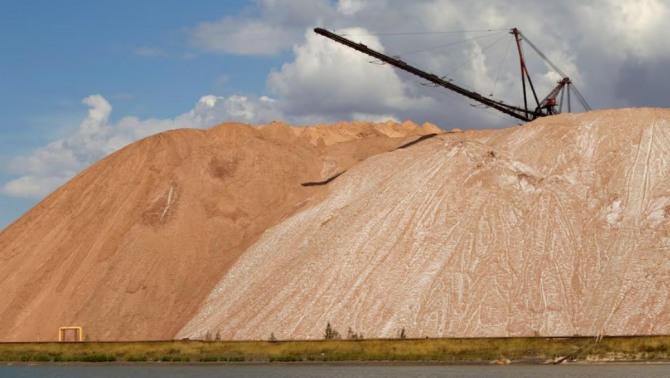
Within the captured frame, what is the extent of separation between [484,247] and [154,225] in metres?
27.0

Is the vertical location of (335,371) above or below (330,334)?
below

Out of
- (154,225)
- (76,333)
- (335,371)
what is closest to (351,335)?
(335,371)

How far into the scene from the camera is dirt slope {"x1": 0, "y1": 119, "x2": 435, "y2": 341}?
256 ft

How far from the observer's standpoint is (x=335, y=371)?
184 feet

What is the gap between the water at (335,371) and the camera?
5025 centimetres

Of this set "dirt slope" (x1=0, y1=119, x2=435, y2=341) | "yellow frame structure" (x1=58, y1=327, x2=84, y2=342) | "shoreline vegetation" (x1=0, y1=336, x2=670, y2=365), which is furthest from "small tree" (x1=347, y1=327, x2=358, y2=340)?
"yellow frame structure" (x1=58, y1=327, x2=84, y2=342)

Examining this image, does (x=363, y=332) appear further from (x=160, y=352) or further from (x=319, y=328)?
(x=160, y=352)

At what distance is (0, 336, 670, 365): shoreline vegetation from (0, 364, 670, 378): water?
1.26m

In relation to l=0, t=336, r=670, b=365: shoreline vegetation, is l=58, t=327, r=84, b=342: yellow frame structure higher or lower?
higher

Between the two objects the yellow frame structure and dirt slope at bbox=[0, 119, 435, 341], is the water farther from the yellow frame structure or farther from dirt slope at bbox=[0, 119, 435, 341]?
dirt slope at bbox=[0, 119, 435, 341]

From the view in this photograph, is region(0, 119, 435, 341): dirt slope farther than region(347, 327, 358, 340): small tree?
Yes

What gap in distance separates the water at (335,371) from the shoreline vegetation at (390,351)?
1256 mm

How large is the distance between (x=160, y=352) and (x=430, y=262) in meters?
16.6

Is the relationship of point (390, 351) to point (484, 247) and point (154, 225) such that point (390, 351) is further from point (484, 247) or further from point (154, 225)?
point (154, 225)
